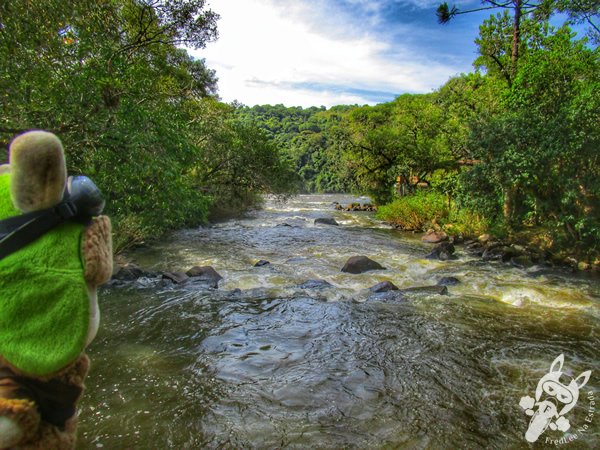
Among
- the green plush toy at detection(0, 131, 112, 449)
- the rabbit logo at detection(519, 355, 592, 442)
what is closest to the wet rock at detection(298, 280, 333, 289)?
the rabbit logo at detection(519, 355, 592, 442)

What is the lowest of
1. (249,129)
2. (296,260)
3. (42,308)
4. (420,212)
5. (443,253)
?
(296,260)

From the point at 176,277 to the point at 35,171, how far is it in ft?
28.6

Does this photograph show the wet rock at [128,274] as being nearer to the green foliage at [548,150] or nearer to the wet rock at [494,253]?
the wet rock at [494,253]

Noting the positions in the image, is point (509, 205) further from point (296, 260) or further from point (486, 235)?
point (296, 260)

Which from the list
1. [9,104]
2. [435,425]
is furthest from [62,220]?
[9,104]

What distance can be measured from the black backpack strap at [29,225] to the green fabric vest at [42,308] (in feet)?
0.09

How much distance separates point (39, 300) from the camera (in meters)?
1.39

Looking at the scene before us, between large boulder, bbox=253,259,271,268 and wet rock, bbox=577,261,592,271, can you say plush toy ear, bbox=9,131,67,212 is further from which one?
wet rock, bbox=577,261,592,271

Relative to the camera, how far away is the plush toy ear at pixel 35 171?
1.37 metres

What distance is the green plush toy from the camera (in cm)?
137

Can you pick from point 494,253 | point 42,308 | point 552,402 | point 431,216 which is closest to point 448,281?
point 494,253

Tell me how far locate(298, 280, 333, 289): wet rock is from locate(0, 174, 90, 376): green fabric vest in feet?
26.6

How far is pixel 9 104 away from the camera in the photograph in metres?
5.40

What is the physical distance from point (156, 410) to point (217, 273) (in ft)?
21.3
